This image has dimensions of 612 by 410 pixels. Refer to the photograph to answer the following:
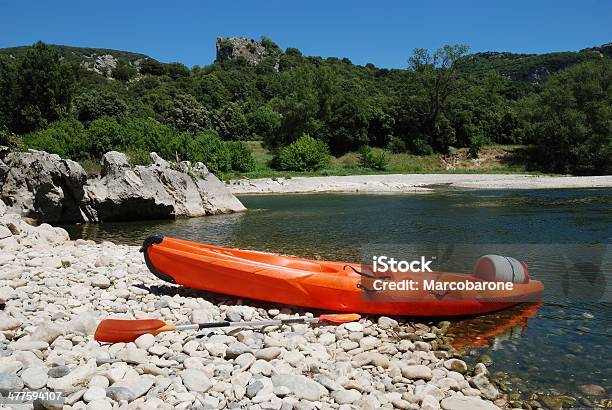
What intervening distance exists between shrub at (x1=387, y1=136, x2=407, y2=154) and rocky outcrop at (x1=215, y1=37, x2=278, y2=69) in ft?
252

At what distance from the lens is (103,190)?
61.8 feet

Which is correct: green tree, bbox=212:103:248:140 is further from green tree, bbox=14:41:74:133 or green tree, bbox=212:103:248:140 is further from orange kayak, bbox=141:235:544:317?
orange kayak, bbox=141:235:544:317

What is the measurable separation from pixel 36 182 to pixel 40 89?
43394mm

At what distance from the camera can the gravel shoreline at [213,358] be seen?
419 centimetres

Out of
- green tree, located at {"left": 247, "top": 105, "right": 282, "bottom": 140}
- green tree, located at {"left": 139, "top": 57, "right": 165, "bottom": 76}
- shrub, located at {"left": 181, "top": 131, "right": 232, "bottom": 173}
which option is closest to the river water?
shrub, located at {"left": 181, "top": 131, "right": 232, "bottom": 173}

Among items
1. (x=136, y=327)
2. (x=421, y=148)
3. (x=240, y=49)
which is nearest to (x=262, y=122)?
(x=421, y=148)

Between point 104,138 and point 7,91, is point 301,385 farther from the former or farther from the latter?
point 7,91

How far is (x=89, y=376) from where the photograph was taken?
14.3 feet

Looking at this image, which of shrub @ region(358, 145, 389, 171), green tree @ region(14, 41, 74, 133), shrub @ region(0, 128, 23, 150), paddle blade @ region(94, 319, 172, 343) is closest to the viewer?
paddle blade @ region(94, 319, 172, 343)

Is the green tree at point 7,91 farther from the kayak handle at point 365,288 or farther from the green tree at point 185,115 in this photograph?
the kayak handle at point 365,288

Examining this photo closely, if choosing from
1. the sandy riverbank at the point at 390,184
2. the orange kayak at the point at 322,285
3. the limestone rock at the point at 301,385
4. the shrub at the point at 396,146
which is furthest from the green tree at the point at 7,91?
the limestone rock at the point at 301,385

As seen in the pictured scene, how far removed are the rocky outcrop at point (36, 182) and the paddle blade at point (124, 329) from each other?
46.4 ft

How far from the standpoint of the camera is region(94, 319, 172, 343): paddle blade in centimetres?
540

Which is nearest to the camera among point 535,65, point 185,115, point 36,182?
point 36,182
